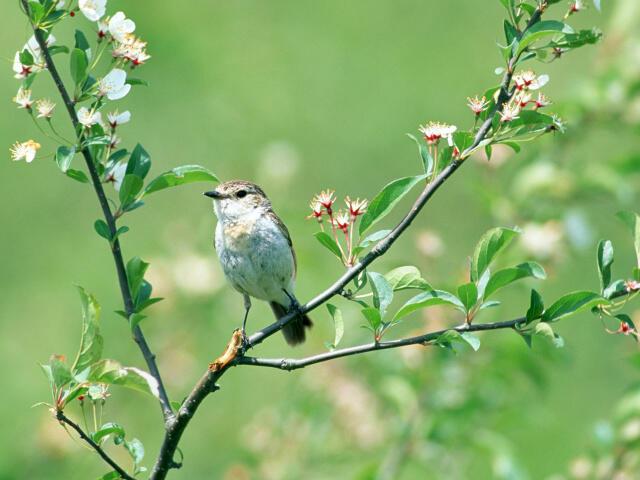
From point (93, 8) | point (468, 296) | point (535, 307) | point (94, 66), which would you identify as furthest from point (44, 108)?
point (535, 307)

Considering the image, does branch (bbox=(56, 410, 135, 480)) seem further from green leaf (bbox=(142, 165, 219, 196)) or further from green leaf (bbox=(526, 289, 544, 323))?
green leaf (bbox=(526, 289, 544, 323))

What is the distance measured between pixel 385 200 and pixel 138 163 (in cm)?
65

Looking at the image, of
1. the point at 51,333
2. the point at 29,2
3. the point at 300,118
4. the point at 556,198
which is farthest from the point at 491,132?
→ the point at 300,118

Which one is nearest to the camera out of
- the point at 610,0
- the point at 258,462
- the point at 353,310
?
the point at 258,462

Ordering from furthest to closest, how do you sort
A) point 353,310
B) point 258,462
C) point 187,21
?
point 187,21
point 353,310
point 258,462

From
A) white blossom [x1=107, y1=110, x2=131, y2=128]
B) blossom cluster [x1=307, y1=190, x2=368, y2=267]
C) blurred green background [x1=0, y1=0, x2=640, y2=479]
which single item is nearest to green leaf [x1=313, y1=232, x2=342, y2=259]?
blossom cluster [x1=307, y1=190, x2=368, y2=267]

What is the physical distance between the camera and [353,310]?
4.59 m

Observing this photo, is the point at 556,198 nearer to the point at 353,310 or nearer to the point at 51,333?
the point at 353,310

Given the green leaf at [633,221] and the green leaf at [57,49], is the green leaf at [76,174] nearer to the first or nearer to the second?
the green leaf at [57,49]

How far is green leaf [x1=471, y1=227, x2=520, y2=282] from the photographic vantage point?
2.30 metres

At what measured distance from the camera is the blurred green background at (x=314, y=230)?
421cm

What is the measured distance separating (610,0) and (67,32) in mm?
5335

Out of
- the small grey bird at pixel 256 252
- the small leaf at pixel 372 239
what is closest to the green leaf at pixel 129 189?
the small leaf at pixel 372 239

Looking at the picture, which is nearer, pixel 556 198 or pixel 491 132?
pixel 491 132
